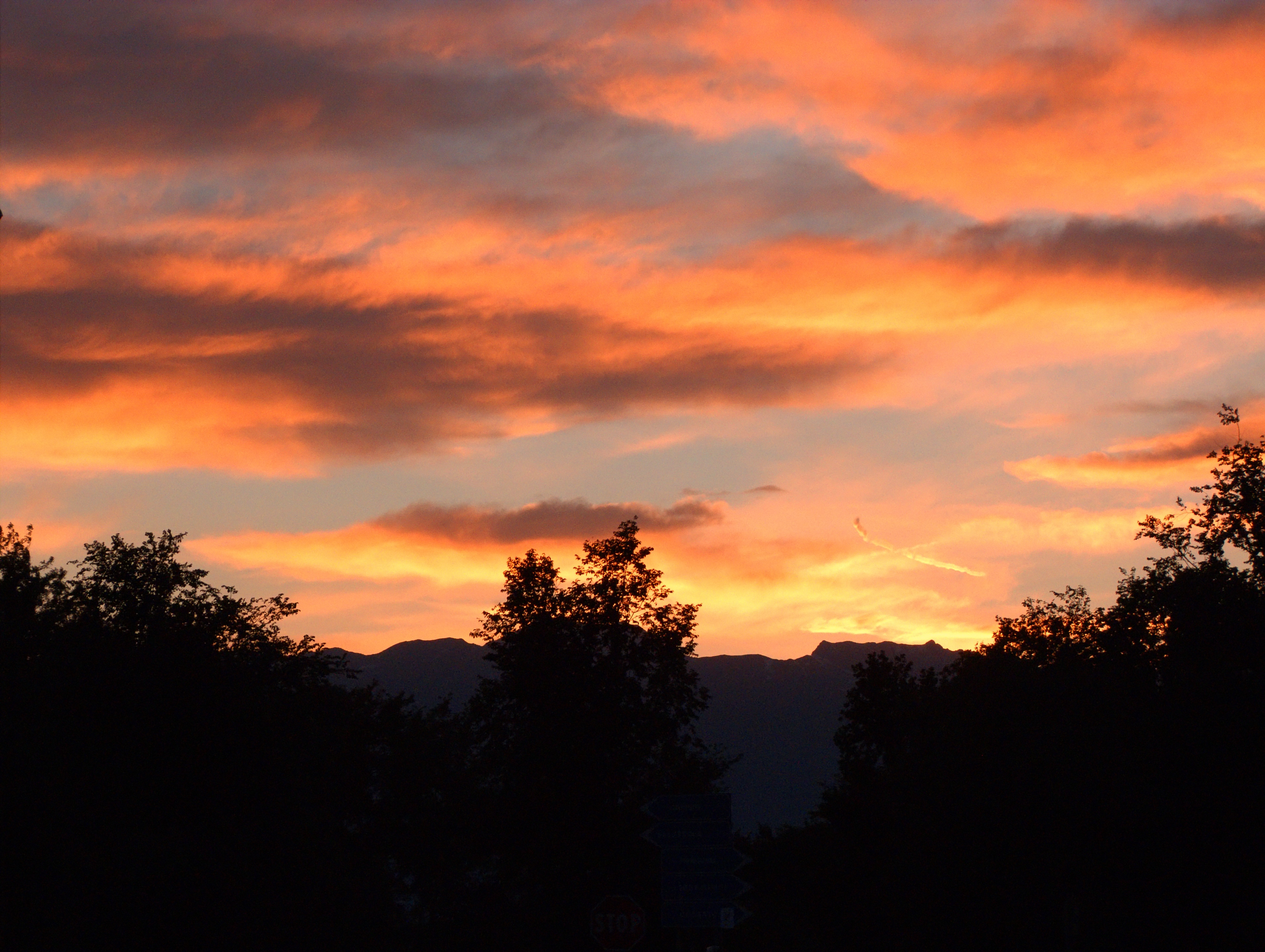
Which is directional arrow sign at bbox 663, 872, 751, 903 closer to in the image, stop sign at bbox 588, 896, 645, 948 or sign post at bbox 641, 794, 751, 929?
sign post at bbox 641, 794, 751, 929

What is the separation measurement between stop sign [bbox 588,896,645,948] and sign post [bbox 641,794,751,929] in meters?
0.56

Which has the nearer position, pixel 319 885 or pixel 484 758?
pixel 319 885

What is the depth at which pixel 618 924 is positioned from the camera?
77.2 ft

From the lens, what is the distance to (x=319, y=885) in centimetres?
3122

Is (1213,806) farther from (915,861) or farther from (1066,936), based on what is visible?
(915,861)

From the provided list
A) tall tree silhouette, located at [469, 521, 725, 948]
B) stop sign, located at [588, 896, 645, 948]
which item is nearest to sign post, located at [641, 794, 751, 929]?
stop sign, located at [588, 896, 645, 948]

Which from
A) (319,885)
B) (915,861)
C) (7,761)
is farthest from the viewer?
(915,861)

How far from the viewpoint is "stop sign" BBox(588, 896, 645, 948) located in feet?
77.0

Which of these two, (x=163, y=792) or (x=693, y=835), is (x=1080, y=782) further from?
(x=163, y=792)

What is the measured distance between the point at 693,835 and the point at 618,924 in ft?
7.00

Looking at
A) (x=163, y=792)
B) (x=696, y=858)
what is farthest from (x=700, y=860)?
(x=163, y=792)

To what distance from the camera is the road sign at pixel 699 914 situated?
23.2m

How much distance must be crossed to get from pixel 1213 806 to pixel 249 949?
26817mm

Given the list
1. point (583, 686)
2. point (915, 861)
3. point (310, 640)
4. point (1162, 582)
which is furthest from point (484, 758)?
point (1162, 582)
